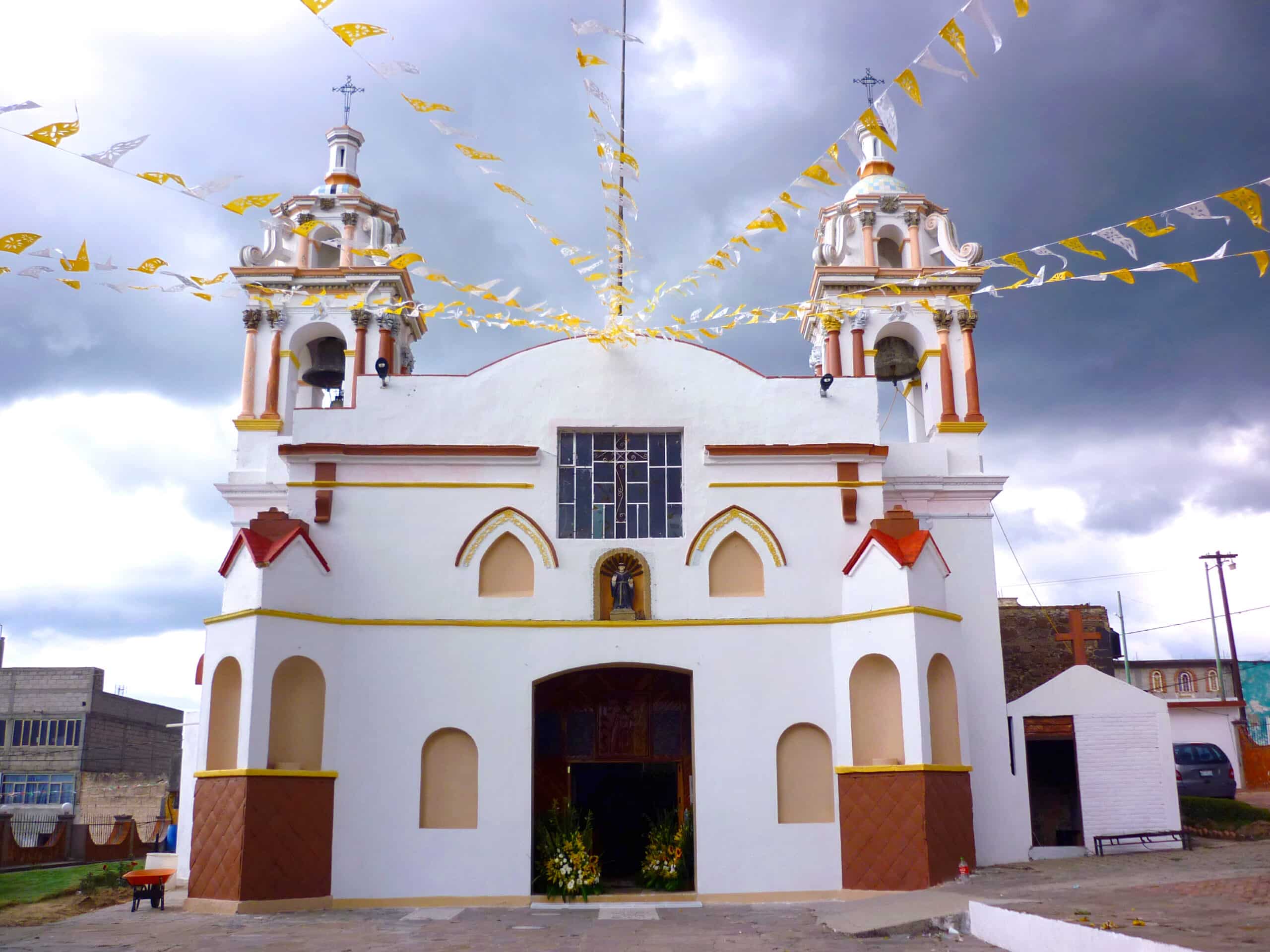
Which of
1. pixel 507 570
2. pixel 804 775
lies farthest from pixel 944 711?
pixel 507 570

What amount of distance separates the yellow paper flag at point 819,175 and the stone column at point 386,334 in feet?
32.3

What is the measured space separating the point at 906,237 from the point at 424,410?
944 cm

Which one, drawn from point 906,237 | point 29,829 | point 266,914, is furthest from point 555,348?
point 29,829

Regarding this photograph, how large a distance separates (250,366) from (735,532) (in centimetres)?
938

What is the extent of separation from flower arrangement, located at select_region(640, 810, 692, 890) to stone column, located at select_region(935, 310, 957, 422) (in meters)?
7.88

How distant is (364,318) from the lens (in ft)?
65.7

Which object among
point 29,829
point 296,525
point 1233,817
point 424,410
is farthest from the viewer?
point 29,829

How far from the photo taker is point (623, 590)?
636 inches

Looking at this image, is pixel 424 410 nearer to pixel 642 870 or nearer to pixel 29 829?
pixel 642 870

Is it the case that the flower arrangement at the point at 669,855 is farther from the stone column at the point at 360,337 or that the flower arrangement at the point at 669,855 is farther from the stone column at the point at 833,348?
the stone column at the point at 360,337

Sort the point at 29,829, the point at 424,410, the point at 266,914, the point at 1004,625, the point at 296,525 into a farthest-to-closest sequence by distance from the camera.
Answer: the point at 29,829, the point at 1004,625, the point at 424,410, the point at 296,525, the point at 266,914

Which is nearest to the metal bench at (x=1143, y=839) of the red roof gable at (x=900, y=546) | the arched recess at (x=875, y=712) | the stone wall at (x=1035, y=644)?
the arched recess at (x=875, y=712)

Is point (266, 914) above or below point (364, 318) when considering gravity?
below

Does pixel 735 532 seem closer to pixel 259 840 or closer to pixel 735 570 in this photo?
pixel 735 570
